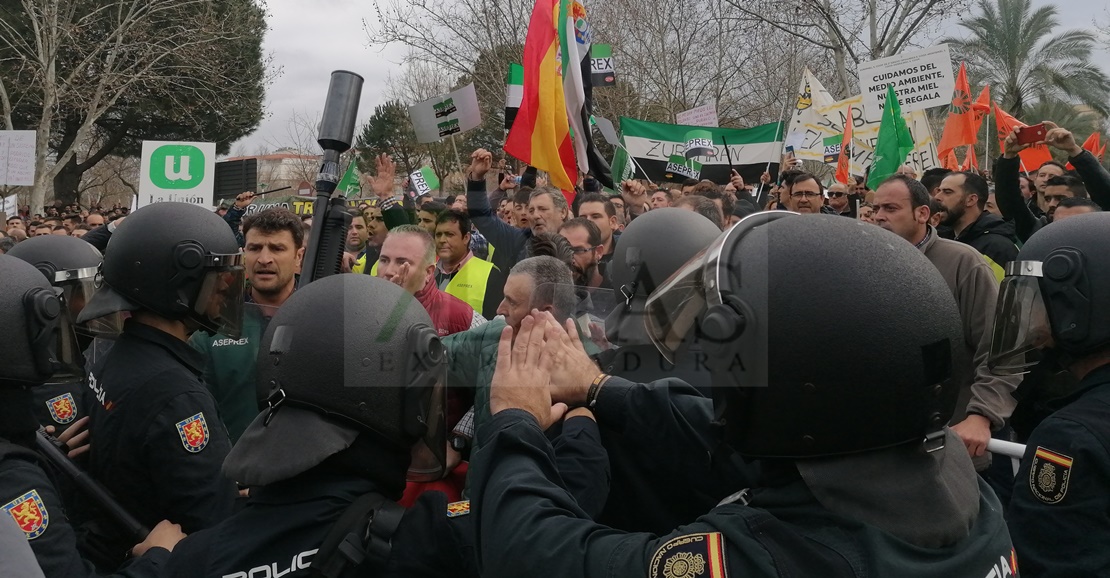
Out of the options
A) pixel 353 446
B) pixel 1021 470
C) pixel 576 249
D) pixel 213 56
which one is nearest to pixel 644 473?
pixel 353 446

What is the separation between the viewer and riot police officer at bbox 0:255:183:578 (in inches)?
90.4

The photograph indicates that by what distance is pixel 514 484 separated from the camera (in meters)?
1.86

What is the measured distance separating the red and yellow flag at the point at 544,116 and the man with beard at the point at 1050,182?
3.03 m

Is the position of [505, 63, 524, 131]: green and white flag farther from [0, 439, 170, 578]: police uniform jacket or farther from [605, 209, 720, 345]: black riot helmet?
[0, 439, 170, 578]: police uniform jacket

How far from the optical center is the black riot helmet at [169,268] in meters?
3.37

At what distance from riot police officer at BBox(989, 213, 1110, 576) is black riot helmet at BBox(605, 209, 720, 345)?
1.17 m

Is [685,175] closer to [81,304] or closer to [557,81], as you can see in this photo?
[557,81]

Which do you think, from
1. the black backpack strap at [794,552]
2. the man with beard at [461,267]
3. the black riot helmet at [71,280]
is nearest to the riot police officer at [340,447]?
the black backpack strap at [794,552]

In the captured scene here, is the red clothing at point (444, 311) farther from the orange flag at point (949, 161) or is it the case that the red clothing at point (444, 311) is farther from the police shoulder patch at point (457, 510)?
the orange flag at point (949, 161)

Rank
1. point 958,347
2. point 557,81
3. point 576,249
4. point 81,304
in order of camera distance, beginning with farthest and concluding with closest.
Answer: point 557,81 → point 576,249 → point 81,304 → point 958,347

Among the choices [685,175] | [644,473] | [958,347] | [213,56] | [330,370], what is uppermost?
[213,56]

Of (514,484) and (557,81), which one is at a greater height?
(557,81)

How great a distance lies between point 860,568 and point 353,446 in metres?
1.29

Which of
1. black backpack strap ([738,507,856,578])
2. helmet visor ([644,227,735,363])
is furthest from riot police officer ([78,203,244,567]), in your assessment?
black backpack strap ([738,507,856,578])
